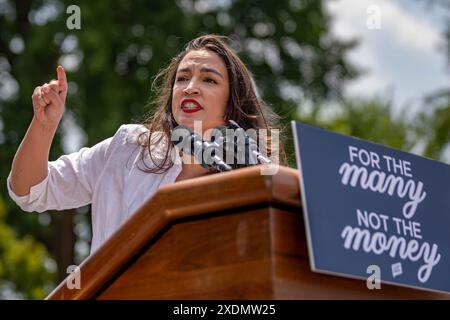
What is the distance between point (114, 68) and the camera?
15109 mm

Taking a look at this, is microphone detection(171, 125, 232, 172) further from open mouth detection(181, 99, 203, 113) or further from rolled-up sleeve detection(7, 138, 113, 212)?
rolled-up sleeve detection(7, 138, 113, 212)

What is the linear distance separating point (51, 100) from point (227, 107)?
0.83 m

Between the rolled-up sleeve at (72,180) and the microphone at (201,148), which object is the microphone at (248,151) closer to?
the microphone at (201,148)

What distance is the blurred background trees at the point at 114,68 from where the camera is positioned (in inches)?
562

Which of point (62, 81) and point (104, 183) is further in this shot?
point (104, 183)

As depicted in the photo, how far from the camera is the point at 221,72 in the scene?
3664 millimetres

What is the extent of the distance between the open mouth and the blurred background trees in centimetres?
930

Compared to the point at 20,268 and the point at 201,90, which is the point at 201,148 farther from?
the point at 20,268

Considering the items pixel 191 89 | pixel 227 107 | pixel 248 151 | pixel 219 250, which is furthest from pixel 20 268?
pixel 219 250

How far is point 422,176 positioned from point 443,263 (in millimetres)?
212

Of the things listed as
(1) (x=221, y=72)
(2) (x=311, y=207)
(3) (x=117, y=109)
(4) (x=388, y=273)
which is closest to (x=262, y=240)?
(2) (x=311, y=207)

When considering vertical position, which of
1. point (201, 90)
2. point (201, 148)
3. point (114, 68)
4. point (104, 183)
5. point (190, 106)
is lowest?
point (201, 148)

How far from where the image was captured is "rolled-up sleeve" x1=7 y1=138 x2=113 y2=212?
3.33 m

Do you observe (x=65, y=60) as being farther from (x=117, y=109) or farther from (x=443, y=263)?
(x=443, y=263)
